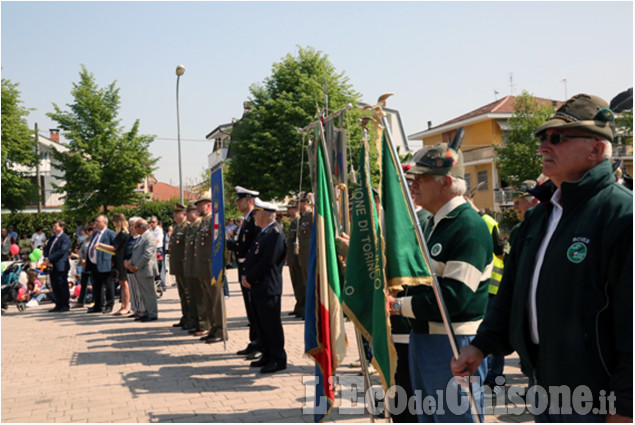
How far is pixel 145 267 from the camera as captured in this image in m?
12.6

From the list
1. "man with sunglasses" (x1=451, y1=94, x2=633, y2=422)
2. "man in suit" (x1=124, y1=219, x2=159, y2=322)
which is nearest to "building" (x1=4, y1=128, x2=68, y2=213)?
"man in suit" (x1=124, y1=219, x2=159, y2=322)

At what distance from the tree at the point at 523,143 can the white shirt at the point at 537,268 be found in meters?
42.1

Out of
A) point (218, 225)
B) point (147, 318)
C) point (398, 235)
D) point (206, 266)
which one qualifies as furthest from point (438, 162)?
point (147, 318)

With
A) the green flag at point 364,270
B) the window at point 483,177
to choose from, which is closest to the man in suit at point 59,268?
the green flag at point 364,270

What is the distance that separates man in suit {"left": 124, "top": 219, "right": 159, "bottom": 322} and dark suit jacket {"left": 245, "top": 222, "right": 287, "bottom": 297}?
5230 millimetres

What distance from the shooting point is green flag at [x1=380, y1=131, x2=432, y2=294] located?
3.74 meters

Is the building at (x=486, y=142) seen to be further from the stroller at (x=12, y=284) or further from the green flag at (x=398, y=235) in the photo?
the green flag at (x=398, y=235)

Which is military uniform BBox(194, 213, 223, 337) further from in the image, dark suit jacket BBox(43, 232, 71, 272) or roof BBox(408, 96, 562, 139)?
roof BBox(408, 96, 562, 139)

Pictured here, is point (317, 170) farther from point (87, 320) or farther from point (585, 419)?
point (87, 320)

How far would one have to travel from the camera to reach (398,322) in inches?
178

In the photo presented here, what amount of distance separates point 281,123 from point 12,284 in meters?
20.8

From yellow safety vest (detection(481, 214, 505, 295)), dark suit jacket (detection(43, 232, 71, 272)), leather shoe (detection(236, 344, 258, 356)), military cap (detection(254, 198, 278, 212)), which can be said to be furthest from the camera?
dark suit jacket (detection(43, 232, 71, 272))

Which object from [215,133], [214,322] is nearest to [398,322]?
[214,322]

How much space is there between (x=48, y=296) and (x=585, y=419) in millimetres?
17342
